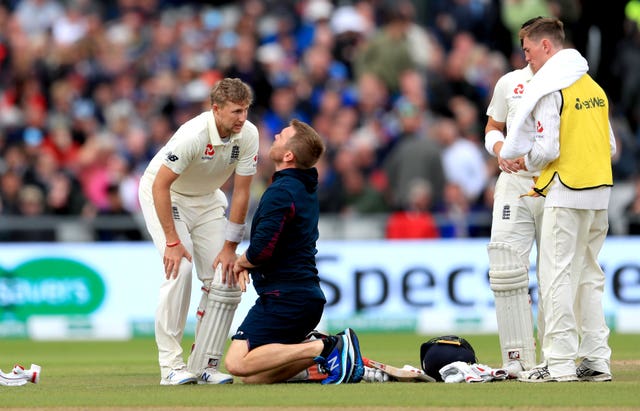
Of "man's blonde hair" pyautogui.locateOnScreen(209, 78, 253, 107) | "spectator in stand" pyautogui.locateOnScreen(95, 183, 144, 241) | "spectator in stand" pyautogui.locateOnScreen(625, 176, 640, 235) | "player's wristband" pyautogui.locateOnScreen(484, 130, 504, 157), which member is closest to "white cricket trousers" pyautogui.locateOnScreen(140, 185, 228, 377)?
"man's blonde hair" pyautogui.locateOnScreen(209, 78, 253, 107)

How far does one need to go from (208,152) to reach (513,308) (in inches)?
105

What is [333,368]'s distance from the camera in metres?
10.3

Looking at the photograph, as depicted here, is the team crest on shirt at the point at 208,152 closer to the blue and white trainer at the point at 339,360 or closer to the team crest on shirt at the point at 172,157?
the team crest on shirt at the point at 172,157

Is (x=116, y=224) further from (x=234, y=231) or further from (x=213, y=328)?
(x=234, y=231)

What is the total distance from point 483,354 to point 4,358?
5.12 meters

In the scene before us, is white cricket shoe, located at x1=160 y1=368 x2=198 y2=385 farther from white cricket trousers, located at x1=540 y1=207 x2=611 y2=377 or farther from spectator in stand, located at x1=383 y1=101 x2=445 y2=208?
spectator in stand, located at x1=383 y1=101 x2=445 y2=208

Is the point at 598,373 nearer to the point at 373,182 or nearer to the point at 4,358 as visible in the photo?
the point at 4,358

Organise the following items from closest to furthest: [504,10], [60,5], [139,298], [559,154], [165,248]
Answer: [559,154] → [165,248] → [139,298] → [504,10] → [60,5]

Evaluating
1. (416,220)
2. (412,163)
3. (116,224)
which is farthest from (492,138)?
(116,224)

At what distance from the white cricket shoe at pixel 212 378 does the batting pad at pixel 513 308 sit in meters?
2.17

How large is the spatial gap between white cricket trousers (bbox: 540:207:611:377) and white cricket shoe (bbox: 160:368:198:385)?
8.80 feet

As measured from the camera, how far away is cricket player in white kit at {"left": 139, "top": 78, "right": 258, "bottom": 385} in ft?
34.7

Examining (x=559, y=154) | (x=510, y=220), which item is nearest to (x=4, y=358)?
(x=510, y=220)

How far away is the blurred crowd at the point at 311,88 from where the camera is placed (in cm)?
1977
